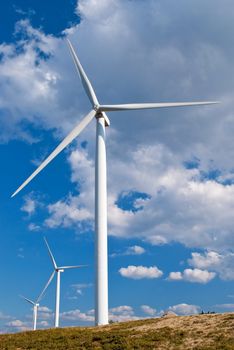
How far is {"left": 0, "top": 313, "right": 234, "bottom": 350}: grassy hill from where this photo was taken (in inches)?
1375

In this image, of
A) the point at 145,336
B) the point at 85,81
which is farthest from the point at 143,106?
the point at 145,336

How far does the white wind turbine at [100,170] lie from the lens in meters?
49.0

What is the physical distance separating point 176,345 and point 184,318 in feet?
27.4

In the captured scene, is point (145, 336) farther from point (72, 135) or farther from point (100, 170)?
point (72, 135)

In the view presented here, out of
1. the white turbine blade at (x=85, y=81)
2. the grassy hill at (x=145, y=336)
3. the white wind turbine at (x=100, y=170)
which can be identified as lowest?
the grassy hill at (x=145, y=336)

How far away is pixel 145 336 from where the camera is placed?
38.5 m

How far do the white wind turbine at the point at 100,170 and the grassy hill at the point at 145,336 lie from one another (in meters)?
3.89

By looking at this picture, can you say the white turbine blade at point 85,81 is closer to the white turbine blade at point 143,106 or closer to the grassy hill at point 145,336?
the white turbine blade at point 143,106

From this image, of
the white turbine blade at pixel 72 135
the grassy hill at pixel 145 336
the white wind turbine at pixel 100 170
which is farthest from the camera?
the white turbine blade at pixel 72 135

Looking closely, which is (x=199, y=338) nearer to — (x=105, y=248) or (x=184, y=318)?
(x=184, y=318)

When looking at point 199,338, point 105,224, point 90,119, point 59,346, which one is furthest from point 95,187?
point 199,338

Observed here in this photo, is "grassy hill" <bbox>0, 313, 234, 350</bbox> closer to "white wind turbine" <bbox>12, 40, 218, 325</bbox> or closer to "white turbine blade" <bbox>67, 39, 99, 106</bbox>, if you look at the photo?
"white wind turbine" <bbox>12, 40, 218, 325</bbox>

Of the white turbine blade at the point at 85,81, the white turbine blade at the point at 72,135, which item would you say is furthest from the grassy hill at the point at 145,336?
the white turbine blade at the point at 85,81

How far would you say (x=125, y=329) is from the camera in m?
42.8
